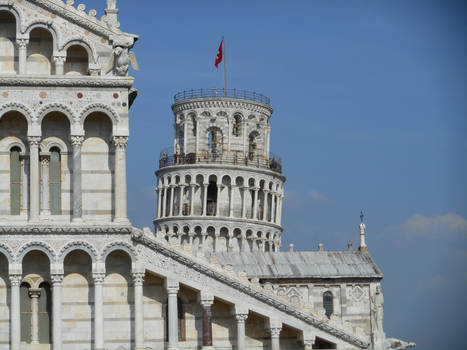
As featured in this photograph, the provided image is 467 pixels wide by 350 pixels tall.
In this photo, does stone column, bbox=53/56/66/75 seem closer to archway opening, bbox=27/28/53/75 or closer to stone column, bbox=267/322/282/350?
archway opening, bbox=27/28/53/75

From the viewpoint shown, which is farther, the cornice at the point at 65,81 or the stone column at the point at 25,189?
the stone column at the point at 25,189

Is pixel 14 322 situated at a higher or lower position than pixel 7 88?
lower

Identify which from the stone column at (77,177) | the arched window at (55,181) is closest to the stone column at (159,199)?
the arched window at (55,181)

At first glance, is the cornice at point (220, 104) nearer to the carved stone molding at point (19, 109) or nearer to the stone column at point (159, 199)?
the stone column at point (159, 199)

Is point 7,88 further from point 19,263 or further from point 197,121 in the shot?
point 197,121

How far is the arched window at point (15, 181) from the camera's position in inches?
2398

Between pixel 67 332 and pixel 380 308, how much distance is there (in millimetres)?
39581

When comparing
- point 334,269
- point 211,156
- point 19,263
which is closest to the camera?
point 19,263

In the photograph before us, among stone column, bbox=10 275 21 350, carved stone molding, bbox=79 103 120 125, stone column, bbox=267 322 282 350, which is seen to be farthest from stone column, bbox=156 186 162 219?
stone column, bbox=10 275 21 350

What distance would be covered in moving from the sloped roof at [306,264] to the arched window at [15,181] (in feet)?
147

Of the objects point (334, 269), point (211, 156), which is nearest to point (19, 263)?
point (334, 269)

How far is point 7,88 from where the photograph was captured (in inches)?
2382

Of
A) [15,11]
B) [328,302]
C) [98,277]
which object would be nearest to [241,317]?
[98,277]

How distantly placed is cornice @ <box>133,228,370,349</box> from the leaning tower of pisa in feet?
247
